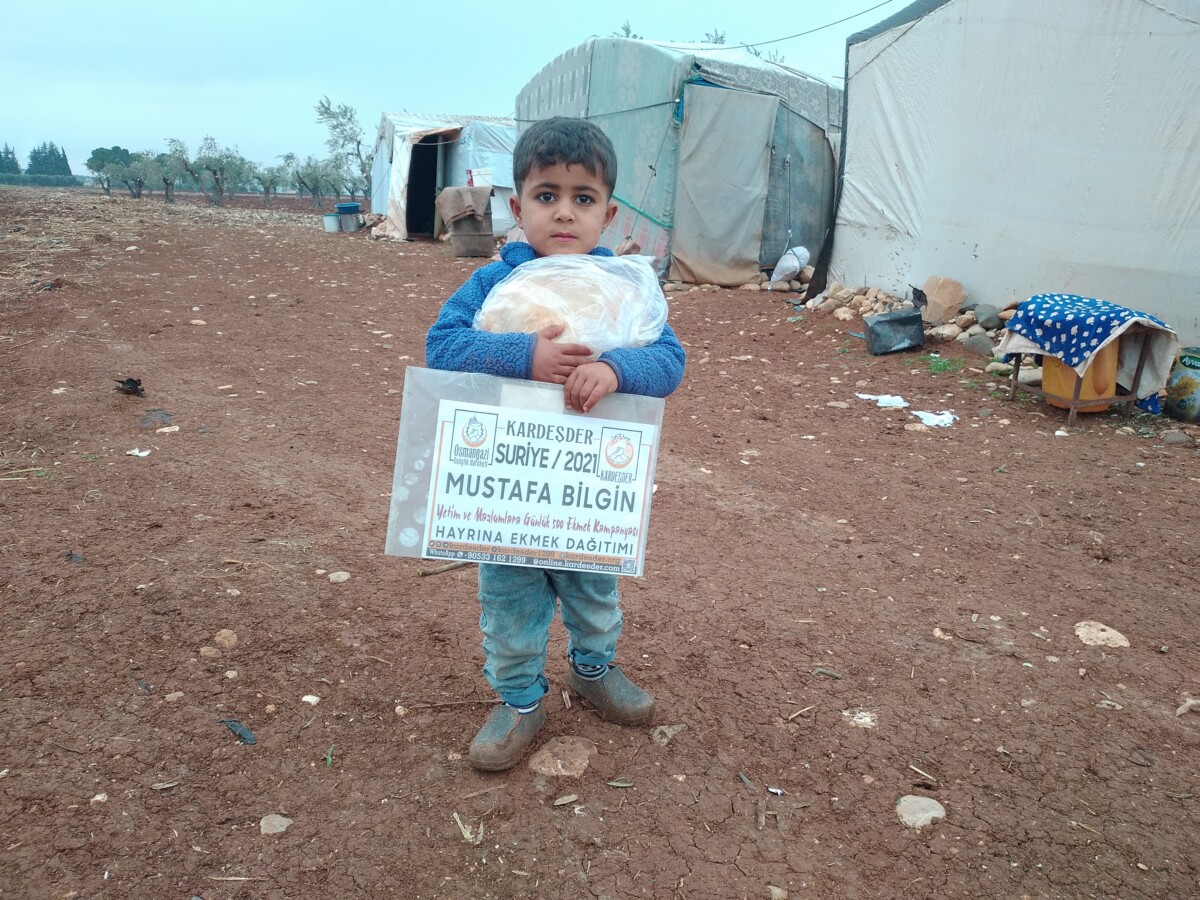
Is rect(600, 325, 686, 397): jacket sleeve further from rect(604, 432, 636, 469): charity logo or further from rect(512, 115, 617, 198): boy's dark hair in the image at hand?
rect(512, 115, 617, 198): boy's dark hair

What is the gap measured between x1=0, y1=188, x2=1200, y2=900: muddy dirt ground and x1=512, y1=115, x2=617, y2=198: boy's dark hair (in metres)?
1.42

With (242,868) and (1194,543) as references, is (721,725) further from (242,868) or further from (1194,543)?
(1194,543)

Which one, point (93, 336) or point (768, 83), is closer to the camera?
point (93, 336)

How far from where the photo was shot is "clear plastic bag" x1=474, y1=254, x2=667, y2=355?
158cm

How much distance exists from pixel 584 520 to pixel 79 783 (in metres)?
1.29

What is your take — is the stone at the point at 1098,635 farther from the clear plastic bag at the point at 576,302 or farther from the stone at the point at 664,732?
the clear plastic bag at the point at 576,302

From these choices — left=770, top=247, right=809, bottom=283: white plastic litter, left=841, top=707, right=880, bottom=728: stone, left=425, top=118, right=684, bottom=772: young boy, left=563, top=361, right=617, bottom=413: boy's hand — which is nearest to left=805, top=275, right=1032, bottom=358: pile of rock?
left=770, top=247, right=809, bottom=283: white plastic litter

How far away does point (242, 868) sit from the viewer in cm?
159

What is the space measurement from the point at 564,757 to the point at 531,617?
0.41 meters

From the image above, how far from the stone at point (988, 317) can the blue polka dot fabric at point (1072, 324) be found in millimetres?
1627

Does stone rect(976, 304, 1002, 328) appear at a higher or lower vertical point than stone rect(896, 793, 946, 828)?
higher

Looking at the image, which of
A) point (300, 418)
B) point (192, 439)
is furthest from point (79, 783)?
point (300, 418)

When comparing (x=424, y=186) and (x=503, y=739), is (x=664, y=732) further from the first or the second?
(x=424, y=186)

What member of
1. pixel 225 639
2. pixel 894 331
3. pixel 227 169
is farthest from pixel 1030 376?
pixel 227 169
